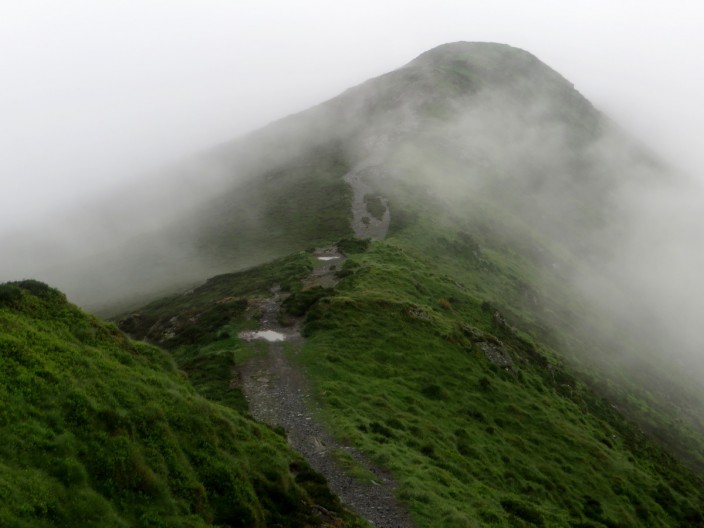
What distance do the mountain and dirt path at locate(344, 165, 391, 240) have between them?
24.5 inches

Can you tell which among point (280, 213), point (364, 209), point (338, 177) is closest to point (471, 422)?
point (364, 209)

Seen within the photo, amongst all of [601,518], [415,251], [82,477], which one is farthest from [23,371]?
[415,251]

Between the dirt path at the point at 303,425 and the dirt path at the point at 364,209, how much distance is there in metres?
41.4

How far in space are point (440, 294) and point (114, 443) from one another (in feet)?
155

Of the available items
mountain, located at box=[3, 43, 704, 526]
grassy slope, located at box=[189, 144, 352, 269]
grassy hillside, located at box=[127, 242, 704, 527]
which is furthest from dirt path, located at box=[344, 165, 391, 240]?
grassy hillside, located at box=[127, 242, 704, 527]

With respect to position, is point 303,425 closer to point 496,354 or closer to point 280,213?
point 496,354

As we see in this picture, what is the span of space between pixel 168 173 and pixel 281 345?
503ft

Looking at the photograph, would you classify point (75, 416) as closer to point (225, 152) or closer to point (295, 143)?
point (295, 143)

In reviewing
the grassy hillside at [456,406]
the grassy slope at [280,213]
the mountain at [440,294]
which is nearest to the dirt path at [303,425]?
the mountain at [440,294]

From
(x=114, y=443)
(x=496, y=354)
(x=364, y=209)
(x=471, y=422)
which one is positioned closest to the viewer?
(x=114, y=443)

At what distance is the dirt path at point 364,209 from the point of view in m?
87.3

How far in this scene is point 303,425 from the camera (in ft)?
99.4

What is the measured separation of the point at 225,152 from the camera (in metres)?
179

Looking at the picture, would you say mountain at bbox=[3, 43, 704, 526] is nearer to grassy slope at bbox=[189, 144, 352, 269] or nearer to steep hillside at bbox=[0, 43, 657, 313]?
grassy slope at bbox=[189, 144, 352, 269]
